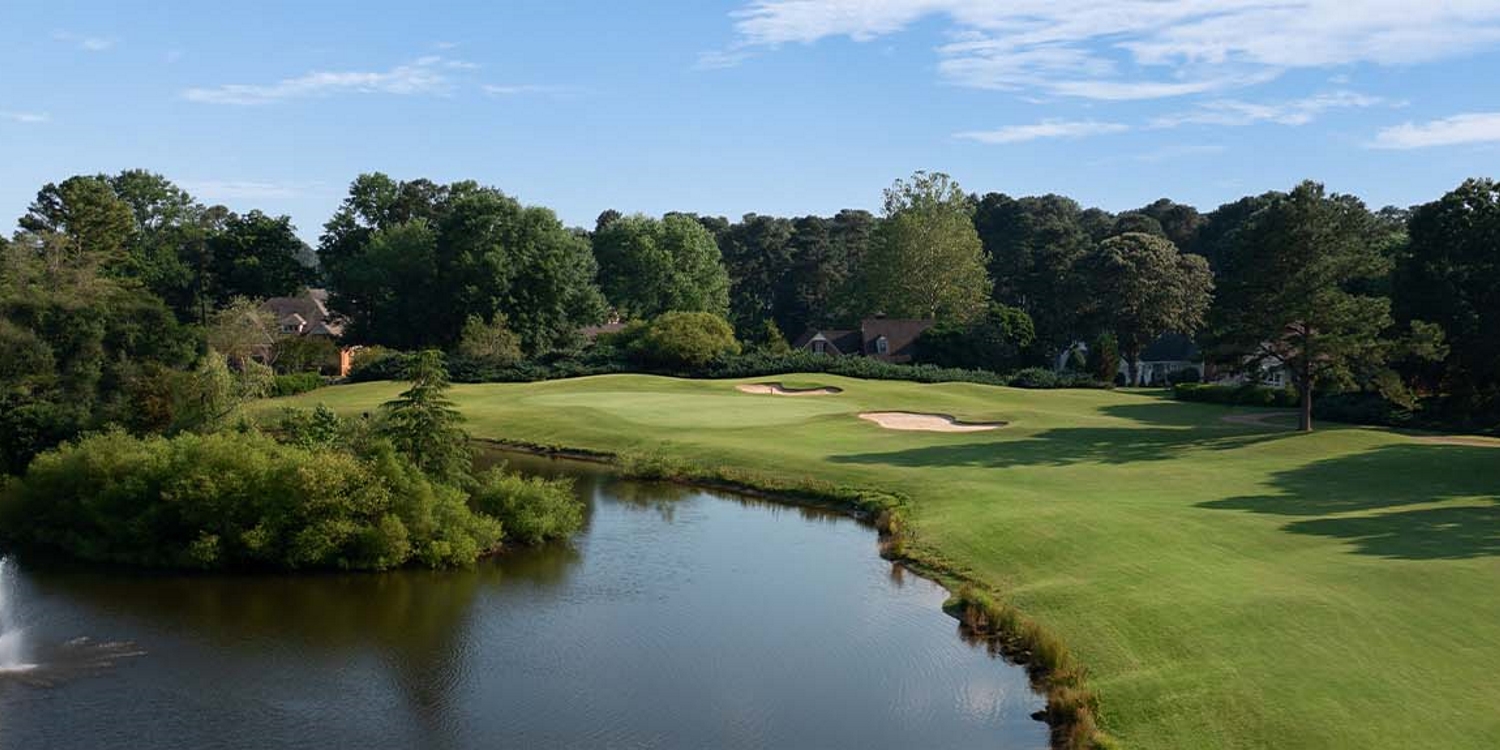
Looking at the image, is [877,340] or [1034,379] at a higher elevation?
[877,340]

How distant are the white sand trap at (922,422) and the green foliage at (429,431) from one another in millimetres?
26197

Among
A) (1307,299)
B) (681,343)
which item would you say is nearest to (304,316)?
(681,343)

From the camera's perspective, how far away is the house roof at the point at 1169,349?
338ft

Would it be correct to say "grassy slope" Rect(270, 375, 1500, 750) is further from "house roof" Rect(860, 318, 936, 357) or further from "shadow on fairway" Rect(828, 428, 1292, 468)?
"house roof" Rect(860, 318, 936, 357)

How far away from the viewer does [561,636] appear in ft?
79.1

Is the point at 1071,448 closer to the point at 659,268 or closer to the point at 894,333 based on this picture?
the point at 894,333

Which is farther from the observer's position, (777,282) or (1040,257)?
(777,282)

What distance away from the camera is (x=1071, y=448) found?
46.5 metres

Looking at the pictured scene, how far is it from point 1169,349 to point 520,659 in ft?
303

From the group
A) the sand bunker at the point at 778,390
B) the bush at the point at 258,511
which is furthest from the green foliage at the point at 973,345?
the bush at the point at 258,511

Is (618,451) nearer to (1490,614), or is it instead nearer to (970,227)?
(1490,614)

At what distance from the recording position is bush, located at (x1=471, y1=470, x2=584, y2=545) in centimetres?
3288

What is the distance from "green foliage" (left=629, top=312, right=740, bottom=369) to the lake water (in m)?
50.6

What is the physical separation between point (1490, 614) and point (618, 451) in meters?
35.1
